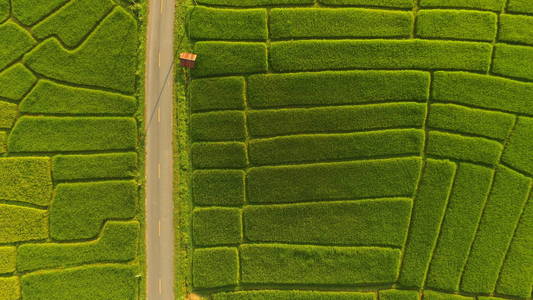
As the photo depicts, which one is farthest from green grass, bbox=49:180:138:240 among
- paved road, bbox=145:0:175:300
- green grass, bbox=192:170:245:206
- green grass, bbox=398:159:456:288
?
green grass, bbox=398:159:456:288

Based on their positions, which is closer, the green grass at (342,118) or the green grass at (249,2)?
the green grass at (342,118)

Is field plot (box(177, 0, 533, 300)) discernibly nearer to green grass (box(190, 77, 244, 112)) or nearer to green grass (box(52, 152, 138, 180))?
green grass (box(190, 77, 244, 112))

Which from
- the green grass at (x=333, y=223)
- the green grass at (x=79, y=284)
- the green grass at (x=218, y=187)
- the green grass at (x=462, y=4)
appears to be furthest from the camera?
the green grass at (x=462, y=4)

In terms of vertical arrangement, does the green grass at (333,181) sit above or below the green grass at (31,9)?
below

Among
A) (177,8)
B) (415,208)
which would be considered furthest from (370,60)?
(177,8)

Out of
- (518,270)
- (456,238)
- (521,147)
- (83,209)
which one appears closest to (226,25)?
(83,209)

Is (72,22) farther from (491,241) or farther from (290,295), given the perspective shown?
(491,241)

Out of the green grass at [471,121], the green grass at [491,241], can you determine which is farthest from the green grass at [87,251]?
the green grass at [491,241]

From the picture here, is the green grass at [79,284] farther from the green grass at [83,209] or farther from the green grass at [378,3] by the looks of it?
the green grass at [378,3]
